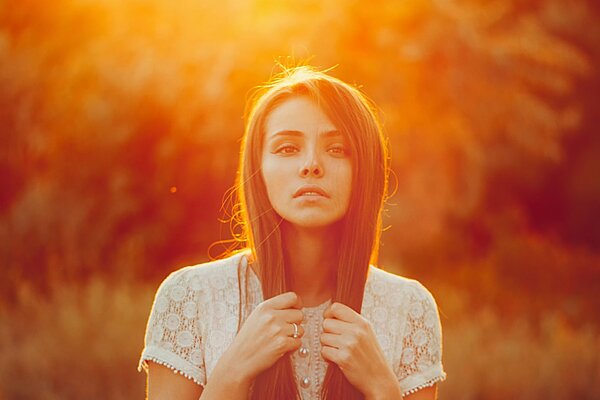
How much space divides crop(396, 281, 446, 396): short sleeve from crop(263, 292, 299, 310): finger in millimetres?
496

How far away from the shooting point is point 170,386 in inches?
104

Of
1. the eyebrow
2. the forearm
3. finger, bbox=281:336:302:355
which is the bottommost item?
the forearm

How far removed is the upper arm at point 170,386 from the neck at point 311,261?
424mm

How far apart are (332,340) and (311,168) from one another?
1.59 ft

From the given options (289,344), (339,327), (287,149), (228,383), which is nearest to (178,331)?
(228,383)

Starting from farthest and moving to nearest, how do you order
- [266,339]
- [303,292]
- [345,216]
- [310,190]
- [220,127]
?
[220,127]
[303,292]
[345,216]
[310,190]
[266,339]

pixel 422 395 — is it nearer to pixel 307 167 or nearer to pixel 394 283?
pixel 394 283

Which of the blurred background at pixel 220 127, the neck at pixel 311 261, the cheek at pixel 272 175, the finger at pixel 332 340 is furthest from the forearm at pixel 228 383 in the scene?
the blurred background at pixel 220 127

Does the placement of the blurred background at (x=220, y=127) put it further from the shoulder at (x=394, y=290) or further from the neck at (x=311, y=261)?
the neck at (x=311, y=261)

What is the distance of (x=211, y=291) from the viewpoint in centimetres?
275

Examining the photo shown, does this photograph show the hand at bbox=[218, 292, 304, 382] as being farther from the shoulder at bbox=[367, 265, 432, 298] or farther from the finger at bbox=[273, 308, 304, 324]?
the shoulder at bbox=[367, 265, 432, 298]

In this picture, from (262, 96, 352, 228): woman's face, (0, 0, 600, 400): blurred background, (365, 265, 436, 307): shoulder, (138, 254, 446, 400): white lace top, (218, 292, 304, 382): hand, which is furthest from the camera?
(0, 0, 600, 400): blurred background

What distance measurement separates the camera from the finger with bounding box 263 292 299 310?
8.16ft

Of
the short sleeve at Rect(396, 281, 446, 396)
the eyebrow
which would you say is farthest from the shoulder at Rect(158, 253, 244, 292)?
the short sleeve at Rect(396, 281, 446, 396)
